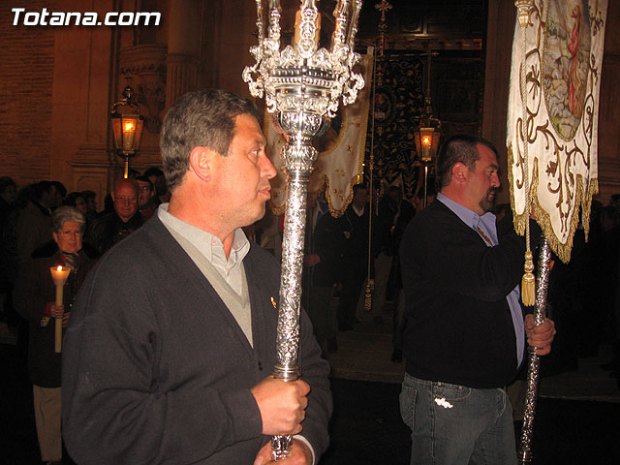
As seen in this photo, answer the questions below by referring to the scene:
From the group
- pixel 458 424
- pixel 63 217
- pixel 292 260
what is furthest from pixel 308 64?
pixel 63 217

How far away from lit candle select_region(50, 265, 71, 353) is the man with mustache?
2542 mm

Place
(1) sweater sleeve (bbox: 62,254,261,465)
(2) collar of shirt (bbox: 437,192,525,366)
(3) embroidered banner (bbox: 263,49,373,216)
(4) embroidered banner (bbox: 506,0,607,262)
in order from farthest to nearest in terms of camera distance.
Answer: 1. (3) embroidered banner (bbox: 263,49,373,216)
2. (2) collar of shirt (bbox: 437,192,525,366)
3. (4) embroidered banner (bbox: 506,0,607,262)
4. (1) sweater sleeve (bbox: 62,254,261,465)

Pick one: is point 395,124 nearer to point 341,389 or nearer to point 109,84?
point 109,84

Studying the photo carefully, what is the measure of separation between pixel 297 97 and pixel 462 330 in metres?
1.55

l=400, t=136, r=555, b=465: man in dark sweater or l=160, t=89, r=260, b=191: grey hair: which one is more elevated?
l=160, t=89, r=260, b=191: grey hair

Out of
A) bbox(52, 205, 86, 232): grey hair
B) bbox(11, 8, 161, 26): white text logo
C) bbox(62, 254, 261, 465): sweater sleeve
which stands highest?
bbox(11, 8, 161, 26): white text logo

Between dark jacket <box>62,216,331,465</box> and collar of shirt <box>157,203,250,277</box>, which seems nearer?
dark jacket <box>62,216,331,465</box>

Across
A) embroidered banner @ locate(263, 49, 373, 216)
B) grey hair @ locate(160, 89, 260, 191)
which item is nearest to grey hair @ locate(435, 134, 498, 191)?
grey hair @ locate(160, 89, 260, 191)

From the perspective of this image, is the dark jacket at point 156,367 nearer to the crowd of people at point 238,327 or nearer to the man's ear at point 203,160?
the crowd of people at point 238,327

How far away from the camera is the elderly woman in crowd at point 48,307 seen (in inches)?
168

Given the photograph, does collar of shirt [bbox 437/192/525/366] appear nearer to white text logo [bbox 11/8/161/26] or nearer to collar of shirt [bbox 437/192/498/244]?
collar of shirt [bbox 437/192/498/244]

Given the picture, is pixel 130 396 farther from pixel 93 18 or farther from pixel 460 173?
pixel 93 18

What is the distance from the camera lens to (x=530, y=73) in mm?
2529

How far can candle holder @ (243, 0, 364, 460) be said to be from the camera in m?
1.68
